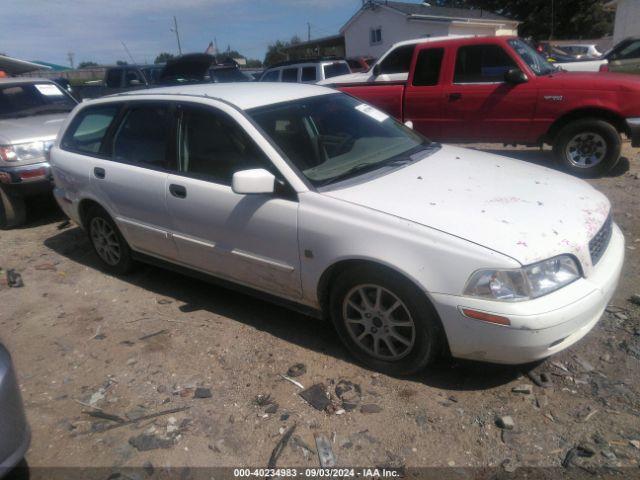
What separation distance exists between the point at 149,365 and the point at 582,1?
48.8 m

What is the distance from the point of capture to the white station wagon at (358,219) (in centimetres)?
262

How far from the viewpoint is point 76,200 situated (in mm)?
4801

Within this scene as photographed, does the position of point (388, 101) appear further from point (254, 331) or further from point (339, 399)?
point (339, 399)

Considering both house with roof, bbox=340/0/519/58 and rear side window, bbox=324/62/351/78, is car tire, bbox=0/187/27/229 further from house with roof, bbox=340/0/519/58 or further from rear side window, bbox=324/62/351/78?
house with roof, bbox=340/0/519/58

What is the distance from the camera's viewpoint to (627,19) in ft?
87.9

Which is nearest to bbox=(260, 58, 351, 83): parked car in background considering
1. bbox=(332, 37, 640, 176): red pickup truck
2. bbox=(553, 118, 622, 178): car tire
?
bbox=(332, 37, 640, 176): red pickup truck

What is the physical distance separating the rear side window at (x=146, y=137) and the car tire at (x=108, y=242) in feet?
2.09

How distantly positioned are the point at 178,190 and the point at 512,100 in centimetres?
500

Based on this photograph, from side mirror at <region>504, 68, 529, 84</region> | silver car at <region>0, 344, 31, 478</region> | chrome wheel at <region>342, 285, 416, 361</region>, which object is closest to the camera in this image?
silver car at <region>0, 344, 31, 478</region>

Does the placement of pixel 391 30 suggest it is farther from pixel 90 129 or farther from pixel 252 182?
pixel 252 182

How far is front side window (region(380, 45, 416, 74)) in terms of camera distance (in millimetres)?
8180

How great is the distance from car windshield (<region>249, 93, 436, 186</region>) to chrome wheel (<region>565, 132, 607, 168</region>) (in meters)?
3.44

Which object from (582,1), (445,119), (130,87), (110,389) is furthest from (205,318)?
(582,1)

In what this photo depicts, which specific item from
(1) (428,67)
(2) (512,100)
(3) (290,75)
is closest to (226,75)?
(3) (290,75)
